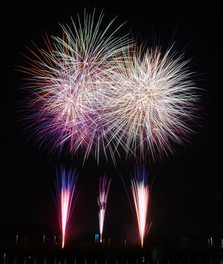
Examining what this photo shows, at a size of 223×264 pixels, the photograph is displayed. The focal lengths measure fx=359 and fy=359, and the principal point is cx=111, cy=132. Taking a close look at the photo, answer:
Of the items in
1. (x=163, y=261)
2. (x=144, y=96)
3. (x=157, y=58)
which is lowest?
(x=163, y=261)

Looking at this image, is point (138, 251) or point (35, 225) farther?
point (35, 225)

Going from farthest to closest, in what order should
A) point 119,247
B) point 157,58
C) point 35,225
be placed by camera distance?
point 35,225, point 119,247, point 157,58

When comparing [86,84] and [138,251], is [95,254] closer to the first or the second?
[138,251]

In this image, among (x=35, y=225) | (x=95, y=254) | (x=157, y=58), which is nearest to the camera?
(x=157, y=58)

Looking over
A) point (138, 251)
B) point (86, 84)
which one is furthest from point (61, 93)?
point (138, 251)

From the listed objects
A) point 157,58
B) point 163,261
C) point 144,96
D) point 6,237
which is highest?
point 157,58

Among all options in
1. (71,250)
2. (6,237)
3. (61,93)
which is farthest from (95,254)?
(6,237)

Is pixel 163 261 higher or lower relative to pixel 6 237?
lower

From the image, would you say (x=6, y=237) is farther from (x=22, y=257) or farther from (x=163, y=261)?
(x=163, y=261)

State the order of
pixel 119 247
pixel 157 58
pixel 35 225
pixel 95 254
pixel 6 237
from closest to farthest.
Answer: pixel 157 58 → pixel 95 254 → pixel 119 247 → pixel 6 237 → pixel 35 225
